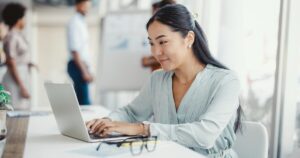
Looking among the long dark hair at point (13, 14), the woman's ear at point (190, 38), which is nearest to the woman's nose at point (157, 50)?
the woman's ear at point (190, 38)

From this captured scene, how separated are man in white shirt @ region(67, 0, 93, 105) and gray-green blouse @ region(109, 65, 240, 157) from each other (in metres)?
2.16

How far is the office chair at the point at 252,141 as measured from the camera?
1.41 m

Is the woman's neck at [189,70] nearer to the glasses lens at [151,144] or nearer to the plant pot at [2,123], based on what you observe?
the glasses lens at [151,144]

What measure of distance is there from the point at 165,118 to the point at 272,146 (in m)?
0.71

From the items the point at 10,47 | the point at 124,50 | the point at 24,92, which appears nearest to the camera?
the point at 124,50

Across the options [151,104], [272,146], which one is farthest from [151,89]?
[272,146]

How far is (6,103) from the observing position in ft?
4.22

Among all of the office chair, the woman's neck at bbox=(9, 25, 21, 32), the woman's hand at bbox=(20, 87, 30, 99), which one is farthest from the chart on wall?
the office chair

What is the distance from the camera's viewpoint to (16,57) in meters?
3.94

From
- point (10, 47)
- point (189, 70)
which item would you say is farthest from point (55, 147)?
point (10, 47)

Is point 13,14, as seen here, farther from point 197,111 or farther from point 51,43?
point 197,111

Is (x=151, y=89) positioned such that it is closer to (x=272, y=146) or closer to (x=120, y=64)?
(x=272, y=146)

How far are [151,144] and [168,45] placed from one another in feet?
1.38

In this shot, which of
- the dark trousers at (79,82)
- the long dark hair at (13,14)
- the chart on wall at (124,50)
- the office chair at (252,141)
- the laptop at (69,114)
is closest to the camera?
the laptop at (69,114)
